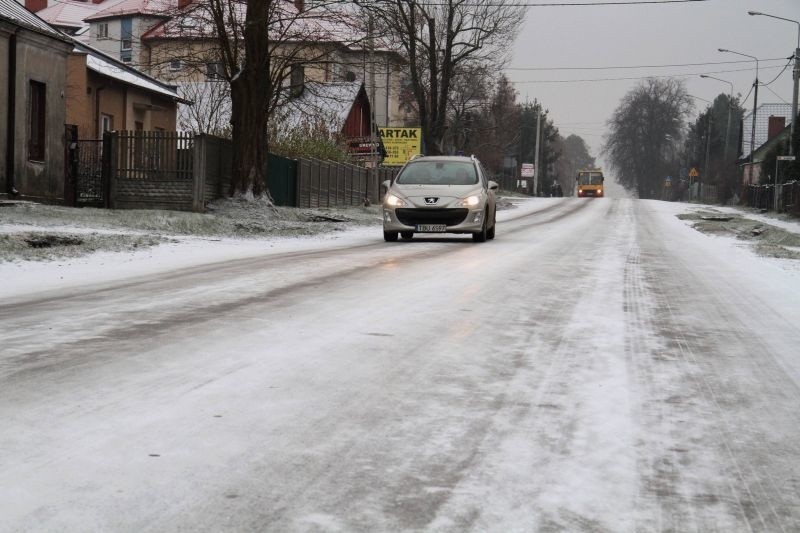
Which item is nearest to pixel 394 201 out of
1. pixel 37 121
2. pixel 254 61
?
pixel 254 61

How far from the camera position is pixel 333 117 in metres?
39.8

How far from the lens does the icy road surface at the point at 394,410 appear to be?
131 inches

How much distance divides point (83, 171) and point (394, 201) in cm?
1203

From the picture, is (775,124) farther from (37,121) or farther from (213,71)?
Answer: (37,121)

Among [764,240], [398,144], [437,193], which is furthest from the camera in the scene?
[398,144]

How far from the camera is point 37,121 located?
25.8m

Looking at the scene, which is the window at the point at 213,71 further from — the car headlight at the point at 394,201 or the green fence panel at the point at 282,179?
the car headlight at the point at 394,201

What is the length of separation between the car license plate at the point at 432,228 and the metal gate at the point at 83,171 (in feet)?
38.4

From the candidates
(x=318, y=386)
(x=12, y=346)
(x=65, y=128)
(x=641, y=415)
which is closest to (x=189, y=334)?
(x=12, y=346)

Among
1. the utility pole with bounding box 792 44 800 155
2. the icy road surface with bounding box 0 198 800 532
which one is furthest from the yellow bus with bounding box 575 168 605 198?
the icy road surface with bounding box 0 198 800 532

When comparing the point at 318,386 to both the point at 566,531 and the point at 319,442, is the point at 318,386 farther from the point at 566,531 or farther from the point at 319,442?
the point at 566,531

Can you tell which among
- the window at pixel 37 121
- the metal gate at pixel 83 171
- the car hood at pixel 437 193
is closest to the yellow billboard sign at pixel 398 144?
the metal gate at pixel 83 171

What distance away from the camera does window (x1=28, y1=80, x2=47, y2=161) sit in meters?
25.6

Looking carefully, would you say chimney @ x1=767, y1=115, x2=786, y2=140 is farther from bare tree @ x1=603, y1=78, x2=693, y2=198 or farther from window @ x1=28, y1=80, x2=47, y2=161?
window @ x1=28, y1=80, x2=47, y2=161
